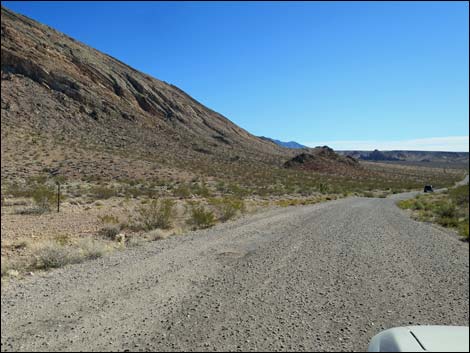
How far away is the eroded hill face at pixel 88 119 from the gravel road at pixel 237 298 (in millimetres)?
27063

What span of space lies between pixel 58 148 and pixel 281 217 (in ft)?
109

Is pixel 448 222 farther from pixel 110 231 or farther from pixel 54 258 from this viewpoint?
pixel 54 258

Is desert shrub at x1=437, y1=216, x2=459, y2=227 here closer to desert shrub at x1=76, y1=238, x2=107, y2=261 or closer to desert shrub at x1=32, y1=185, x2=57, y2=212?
desert shrub at x1=76, y1=238, x2=107, y2=261

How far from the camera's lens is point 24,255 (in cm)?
946

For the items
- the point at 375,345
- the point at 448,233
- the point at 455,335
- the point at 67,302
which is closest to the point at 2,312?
the point at 67,302

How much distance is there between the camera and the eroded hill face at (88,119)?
40.9 metres

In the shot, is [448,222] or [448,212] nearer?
[448,222]

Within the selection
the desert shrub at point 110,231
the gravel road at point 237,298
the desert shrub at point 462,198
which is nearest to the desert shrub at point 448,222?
the desert shrub at point 462,198

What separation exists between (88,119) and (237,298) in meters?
57.9

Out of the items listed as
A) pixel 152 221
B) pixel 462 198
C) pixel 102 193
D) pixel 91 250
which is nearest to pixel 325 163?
pixel 102 193

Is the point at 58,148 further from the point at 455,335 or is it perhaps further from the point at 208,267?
the point at 455,335

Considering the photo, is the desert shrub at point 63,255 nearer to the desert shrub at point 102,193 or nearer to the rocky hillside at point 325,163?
the desert shrub at point 102,193

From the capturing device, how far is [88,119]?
58562 millimetres

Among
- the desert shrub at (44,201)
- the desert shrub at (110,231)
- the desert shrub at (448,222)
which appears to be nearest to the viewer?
the desert shrub at (110,231)
